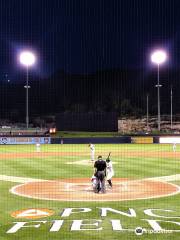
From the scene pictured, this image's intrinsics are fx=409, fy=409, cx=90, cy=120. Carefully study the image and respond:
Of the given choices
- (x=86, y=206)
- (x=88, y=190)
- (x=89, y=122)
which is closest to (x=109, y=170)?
(x=88, y=190)

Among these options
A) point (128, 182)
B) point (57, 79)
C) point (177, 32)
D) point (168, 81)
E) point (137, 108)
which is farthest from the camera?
point (57, 79)

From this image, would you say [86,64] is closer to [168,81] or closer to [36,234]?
[168,81]

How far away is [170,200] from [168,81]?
13477 centimetres

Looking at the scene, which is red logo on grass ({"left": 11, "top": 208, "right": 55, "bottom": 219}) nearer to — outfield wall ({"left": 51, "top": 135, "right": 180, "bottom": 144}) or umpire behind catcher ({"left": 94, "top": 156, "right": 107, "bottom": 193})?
umpire behind catcher ({"left": 94, "top": 156, "right": 107, "bottom": 193})

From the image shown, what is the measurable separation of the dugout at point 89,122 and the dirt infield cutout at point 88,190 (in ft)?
193

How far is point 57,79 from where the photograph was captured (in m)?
159

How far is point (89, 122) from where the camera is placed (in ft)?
268

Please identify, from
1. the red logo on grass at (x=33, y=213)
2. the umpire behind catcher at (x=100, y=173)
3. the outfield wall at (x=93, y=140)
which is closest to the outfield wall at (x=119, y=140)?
the outfield wall at (x=93, y=140)

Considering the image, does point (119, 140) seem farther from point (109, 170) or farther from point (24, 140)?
point (109, 170)

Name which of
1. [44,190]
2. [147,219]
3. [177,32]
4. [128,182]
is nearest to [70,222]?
[147,219]
